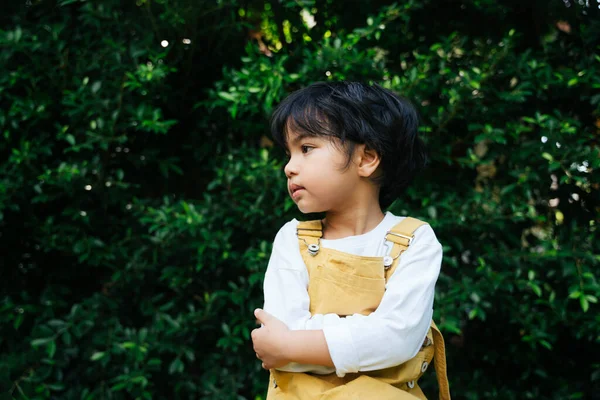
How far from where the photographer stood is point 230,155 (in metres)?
3.02

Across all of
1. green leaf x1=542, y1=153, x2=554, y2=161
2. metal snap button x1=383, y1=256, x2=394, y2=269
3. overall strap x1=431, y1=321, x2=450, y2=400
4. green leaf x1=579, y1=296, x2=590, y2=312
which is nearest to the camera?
metal snap button x1=383, y1=256, x2=394, y2=269

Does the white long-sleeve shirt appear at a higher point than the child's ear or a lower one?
lower

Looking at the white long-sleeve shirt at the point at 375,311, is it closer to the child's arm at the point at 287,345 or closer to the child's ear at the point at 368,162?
the child's arm at the point at 287,345

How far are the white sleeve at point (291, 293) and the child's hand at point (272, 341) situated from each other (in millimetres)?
28

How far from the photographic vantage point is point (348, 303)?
1681 mm

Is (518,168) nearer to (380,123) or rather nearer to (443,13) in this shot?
(443,13)

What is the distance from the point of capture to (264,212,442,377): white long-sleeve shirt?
1578mm

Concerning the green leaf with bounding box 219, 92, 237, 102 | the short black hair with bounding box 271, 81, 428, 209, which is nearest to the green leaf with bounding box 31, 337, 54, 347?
the green leaf with bounding box 219, 92, 237, 102

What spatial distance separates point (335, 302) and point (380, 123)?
1.69ft

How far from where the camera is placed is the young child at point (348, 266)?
1600 mm

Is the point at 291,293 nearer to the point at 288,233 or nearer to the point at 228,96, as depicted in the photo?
the point at 288,233

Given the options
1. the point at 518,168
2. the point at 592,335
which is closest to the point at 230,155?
the point at 518,168

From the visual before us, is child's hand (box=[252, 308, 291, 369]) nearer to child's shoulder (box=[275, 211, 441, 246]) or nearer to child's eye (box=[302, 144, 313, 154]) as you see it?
child's shoulder (box=[275, 211, 441, 246])

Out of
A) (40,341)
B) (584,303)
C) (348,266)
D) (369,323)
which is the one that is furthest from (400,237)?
(40,341)
